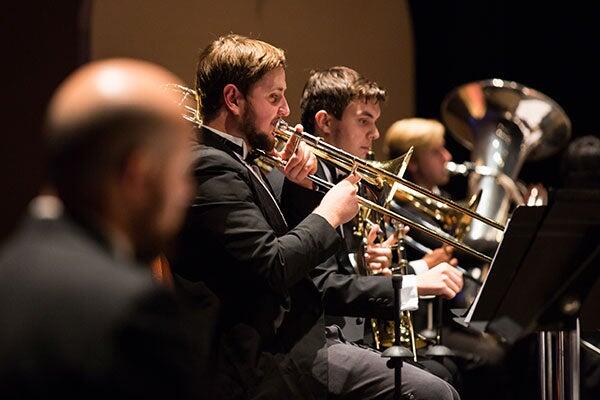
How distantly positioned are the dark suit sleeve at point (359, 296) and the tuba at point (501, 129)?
2.37 m

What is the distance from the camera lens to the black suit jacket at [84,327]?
120cm

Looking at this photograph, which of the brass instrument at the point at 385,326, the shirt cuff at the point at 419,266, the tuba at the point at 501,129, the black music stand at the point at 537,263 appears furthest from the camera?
the tuba at the point at 501,129

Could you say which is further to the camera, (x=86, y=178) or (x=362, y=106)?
(x=362, y=106)

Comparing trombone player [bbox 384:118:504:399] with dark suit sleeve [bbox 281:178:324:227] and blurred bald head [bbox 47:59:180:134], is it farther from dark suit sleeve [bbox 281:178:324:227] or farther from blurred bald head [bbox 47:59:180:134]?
blurred bald head [bbox 47:59:180:134]

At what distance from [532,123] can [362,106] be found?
217 centimetres

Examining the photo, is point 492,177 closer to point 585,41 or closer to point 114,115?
point 585,41

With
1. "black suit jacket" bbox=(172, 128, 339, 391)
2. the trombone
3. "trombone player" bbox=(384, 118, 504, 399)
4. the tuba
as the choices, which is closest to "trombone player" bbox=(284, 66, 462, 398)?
the trombone

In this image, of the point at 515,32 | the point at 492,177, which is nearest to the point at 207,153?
the point at 492,177

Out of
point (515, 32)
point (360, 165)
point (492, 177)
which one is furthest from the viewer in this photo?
point (515, 32)

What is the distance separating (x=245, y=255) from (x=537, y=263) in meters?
0.79

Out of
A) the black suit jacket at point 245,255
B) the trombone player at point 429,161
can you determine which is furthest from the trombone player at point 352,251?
the trombone player at point 429,161

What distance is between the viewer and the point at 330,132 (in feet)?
12.2

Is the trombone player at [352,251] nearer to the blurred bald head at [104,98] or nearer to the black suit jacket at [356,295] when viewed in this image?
the black suit jacket at [356,295]

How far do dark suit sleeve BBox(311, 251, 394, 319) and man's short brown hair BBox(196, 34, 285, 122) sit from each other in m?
0.65
